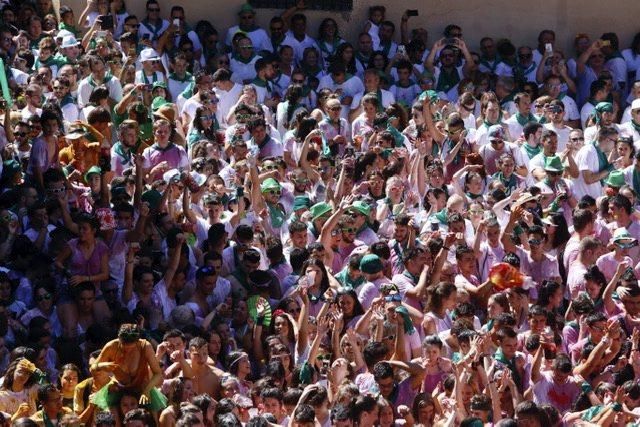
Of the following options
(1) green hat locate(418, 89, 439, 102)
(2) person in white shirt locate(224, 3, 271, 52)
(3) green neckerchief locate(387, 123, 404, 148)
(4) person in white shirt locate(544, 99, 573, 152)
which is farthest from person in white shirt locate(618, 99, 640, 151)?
(2) person in white shirt locate(224, 3, 271, 52)

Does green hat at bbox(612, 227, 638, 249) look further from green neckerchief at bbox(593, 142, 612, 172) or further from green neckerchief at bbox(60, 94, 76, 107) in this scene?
green neckerchief at bbox(60, 94, 76, 107)

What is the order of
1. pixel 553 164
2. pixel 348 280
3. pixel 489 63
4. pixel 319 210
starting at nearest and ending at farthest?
pixel 348 280, pixel 319 210, pixel 553 164, pixel 489 63

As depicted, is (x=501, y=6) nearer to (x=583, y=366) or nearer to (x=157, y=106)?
(x=157, y=106)

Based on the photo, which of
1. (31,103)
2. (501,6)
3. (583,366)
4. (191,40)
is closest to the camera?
(583,366)

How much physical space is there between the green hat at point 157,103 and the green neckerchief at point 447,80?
354cm

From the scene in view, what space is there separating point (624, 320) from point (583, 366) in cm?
96

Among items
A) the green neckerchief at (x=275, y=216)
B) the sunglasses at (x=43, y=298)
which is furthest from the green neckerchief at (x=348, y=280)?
the sunglasses at (x=43, y=298)

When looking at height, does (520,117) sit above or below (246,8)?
below

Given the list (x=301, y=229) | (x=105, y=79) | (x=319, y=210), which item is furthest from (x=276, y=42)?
(x=301, y=229)

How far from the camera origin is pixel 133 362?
13.9 m

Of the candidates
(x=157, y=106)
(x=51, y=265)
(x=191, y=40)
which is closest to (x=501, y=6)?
(x=191, y=40)

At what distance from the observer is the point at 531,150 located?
19016 millimetres

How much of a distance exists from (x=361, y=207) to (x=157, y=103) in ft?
9.90

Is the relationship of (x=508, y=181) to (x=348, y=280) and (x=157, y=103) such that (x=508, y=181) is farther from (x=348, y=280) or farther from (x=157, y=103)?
(x=157, y=103)
